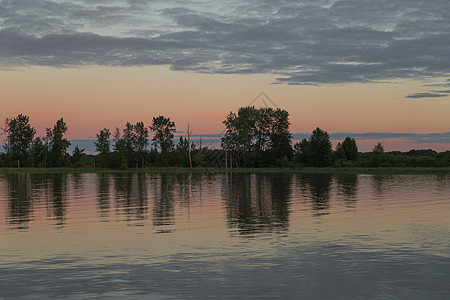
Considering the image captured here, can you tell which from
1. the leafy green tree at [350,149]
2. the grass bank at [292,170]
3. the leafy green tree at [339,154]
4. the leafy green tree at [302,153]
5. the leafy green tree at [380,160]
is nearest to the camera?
the grass bank at [292,170]

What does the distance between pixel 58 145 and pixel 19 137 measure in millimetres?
20844

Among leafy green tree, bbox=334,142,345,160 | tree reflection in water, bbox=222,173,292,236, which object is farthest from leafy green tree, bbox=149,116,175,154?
tree reflection in water, bbox=222,173,292,236

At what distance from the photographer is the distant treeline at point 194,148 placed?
461 feet

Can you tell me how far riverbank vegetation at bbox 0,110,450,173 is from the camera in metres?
140

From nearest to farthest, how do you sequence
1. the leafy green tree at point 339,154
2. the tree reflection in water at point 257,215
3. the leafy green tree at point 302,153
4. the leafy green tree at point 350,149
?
the tree reflection in water at point 257,215
the leafy green tree at point 302,153
the leafy green tree at point 339,154
the leafy green tree at point 350,149

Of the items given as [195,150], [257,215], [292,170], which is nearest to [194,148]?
[195,150]

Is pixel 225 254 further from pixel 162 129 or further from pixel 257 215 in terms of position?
pixel 162 129

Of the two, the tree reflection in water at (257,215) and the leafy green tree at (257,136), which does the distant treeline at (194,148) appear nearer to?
the leafy green tree at (257,136)

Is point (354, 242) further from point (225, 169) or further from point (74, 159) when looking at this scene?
point (74, 159)

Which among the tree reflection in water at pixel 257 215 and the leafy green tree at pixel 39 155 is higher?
the leafy green tree at pixel 39 155

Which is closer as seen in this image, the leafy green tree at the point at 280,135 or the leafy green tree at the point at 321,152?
the leafy green tree at the point at 321,152

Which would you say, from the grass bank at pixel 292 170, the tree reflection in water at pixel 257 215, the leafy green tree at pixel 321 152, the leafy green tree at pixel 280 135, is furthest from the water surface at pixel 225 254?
the leafy green tree at pixel 280 135

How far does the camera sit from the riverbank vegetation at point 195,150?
139750 millimetres

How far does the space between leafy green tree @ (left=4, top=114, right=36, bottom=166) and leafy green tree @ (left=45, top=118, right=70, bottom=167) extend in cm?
1296
